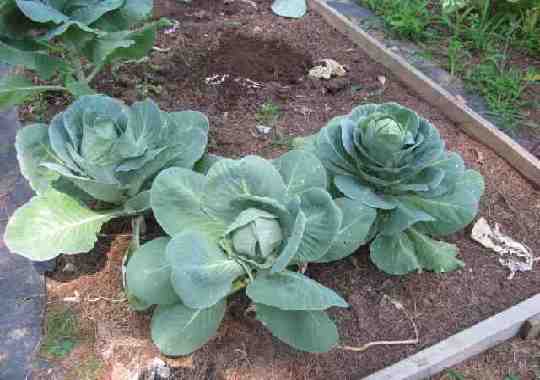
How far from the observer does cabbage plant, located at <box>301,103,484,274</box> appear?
1738mm

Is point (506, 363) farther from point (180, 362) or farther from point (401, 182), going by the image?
point (180, 362)

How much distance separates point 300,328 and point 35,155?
1.14 meters

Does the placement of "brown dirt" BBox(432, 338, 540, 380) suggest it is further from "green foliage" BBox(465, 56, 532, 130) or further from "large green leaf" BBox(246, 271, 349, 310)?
"green foliage" BBox(465, 56, 532, 130)

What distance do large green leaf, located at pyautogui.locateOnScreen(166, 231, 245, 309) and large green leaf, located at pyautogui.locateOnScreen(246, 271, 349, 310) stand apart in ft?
0.28

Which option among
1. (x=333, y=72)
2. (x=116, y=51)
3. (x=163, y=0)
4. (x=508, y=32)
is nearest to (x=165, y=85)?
(x=116, y=51)

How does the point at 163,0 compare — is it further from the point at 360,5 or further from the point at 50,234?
the point at 50,234

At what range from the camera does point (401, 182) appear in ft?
5.96

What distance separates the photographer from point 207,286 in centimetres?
144

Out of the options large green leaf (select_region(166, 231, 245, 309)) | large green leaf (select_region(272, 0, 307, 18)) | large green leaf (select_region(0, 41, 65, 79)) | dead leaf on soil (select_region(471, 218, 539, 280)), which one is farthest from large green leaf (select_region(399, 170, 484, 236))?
large green leaf (select_region(272, 0, 307, 18))

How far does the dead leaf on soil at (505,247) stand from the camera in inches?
76.9

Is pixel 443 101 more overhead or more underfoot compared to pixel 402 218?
more underfoot

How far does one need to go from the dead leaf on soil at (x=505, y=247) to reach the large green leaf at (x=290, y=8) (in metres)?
2.09

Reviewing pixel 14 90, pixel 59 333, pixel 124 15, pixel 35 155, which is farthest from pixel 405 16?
pixel 59 333

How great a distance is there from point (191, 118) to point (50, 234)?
0.68 meters
